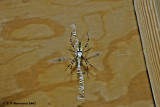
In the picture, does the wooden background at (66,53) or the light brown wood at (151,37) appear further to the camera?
the wooden background at (66,53)

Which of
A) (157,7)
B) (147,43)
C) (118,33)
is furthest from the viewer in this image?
(118,33)

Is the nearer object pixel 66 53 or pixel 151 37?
pixel 151 37

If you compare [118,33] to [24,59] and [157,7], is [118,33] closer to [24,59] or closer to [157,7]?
[157,7]

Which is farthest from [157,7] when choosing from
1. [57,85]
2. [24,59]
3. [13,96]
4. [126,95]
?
[13,96]

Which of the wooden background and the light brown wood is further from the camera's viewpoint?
the wooden background
